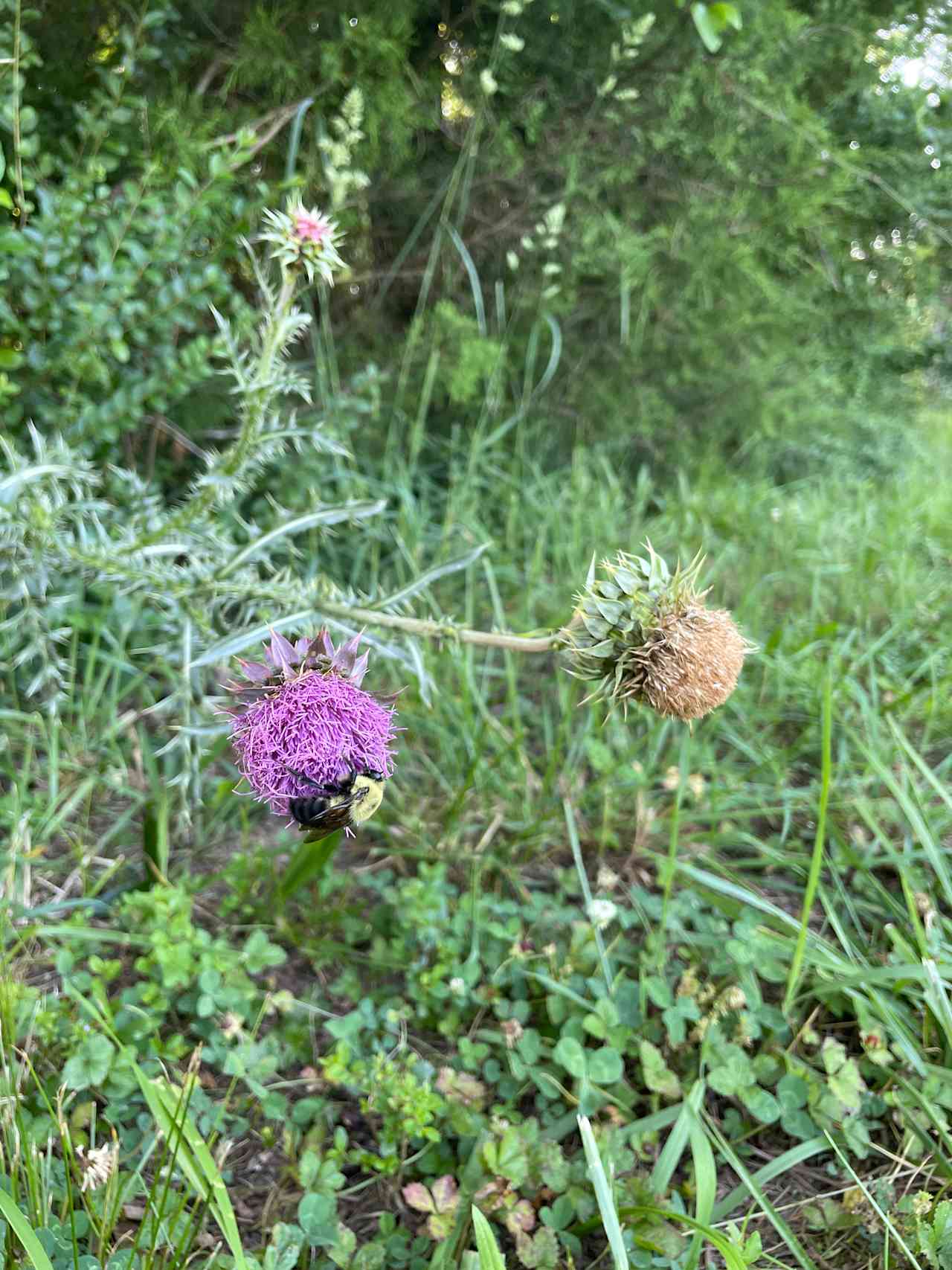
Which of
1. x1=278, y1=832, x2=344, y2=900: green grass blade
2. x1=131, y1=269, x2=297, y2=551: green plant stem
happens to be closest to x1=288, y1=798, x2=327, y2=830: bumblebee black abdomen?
x1=278, y1=832, x2=344, y2=900: green grass blade

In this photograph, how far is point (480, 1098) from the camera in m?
1.62

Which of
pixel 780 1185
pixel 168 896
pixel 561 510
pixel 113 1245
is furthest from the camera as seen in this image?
pixel 561 510

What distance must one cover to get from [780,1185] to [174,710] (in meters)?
1.73

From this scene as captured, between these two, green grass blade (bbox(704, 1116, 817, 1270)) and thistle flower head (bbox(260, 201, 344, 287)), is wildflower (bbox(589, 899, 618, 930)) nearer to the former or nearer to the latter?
green grass blade (bbox(704, 1116, 817, 1270))

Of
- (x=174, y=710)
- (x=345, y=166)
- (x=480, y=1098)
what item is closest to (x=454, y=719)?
(x=174, y=710)

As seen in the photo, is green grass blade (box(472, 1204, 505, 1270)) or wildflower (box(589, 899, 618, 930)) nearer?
green grass blade (box(472, 1204, 505, 1270))

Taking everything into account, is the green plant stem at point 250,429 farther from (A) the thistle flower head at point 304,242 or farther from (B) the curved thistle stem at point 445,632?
(B) the curved thistle stem at point 445,632

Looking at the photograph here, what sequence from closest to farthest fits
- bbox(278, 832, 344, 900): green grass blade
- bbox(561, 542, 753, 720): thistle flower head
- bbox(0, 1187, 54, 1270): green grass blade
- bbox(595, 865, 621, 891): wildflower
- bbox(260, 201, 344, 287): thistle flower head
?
bbox(0, 1187, 54, 1270): green grass blade → bbox(561, 542, 753, 720): thistle flower head → bbox(260, 201, 344, 287): thistle flower head → bbox(278, 832, 344, 900): green grass blade → bbox(595, 865, 621, 891): wildflower

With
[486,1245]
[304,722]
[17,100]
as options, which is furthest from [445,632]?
[17,100]

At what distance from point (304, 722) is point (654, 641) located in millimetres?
586

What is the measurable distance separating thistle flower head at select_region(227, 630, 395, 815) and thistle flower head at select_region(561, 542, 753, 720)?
0.37 m

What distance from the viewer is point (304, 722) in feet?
4.44

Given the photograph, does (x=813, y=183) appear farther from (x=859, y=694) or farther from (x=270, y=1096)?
(x=270, y=1096)

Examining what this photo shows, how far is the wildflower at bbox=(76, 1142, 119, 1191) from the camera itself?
4.04 ft
